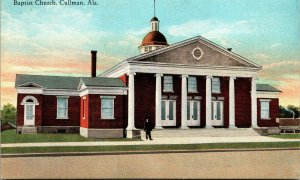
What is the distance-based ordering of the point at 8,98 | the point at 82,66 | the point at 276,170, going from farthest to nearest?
the point at 82,66 → the point at 8,98 → the point at 276,170

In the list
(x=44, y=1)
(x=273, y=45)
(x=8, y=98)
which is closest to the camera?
(x=44, y=1)

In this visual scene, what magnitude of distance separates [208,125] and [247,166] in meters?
19.3

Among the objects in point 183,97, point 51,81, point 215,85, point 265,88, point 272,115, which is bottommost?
point 272,115

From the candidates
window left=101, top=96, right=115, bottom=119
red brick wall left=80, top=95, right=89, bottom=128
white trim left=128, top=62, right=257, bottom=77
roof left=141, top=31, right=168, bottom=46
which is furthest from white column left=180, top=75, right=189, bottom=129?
roof left=141, top=31, right=168, bottom=46

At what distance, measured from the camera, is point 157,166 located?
17.5 metres

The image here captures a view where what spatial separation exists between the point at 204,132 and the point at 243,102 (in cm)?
596

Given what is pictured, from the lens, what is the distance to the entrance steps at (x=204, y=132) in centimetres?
3391

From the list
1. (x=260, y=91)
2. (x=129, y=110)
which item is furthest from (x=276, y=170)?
(x=260, y=91)

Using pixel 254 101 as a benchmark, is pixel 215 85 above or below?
above

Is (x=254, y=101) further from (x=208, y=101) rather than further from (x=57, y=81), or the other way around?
(x=57, y=81)

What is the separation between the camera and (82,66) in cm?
2848

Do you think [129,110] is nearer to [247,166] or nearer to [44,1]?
[44,1]

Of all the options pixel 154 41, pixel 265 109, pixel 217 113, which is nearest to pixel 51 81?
pixel 154 41

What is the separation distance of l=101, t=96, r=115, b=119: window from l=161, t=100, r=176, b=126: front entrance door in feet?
15.7
